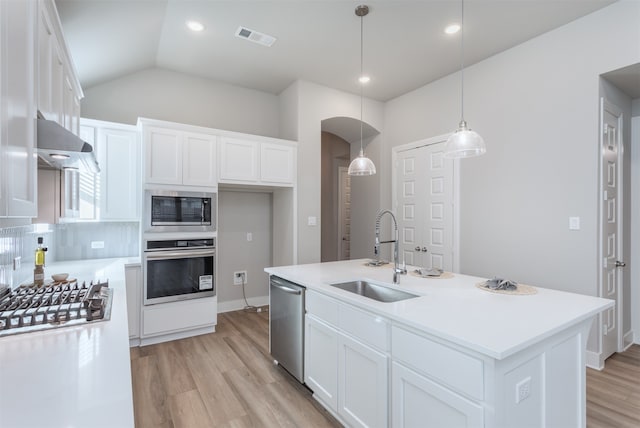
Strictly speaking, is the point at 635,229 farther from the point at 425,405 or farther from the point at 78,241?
the point at 78,241

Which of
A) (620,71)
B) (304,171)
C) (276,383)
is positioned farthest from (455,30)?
(276,383)

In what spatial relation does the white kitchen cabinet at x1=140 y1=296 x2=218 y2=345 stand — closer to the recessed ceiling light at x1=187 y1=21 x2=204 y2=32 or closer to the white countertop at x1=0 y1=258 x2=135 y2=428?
the white countertop at x1=0 y1=258 x2=135 y2=428

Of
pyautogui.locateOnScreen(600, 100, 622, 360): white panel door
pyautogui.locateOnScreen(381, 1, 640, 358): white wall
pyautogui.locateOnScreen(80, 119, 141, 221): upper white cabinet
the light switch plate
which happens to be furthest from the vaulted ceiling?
the light switch plate

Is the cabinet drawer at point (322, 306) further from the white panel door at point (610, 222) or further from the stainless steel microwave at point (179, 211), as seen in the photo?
the white panel door at point (610, 222)

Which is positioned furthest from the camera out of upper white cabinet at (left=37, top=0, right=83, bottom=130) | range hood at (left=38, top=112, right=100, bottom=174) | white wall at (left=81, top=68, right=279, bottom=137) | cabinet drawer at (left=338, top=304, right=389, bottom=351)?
white wall at (left=81, top=68, right=279, bottom=137)

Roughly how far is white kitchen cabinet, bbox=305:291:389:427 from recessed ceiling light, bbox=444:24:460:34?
281 cm

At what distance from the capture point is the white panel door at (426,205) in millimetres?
3965

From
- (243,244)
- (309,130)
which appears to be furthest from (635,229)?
(243,244)

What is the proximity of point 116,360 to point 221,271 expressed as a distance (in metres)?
3.34

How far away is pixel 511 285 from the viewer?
77.1 inches

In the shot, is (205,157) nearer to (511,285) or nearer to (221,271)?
(221,271)

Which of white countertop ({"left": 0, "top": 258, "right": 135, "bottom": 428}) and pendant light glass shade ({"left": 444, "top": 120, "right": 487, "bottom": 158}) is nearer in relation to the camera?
white countertop ({"left": 0, "top": 258, "right": 135, "bottom": 428})

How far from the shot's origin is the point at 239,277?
4.45m

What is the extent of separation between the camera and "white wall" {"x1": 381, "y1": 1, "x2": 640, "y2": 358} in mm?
2754
